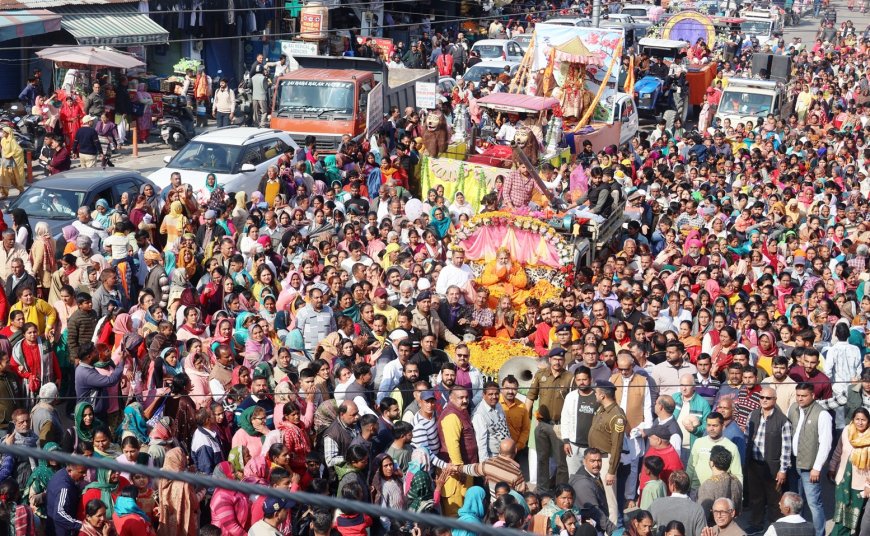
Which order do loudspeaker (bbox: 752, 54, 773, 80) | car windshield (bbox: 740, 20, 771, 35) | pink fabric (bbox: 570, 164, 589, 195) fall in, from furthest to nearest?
car windshield (bbox: 740, 20, 771, 35) → loudspeaker (bbox: 752, 54, 773, 80) → pink fabric (bbox: 570, 164, 589, 195)

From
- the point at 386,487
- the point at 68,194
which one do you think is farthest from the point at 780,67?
the point at 386,487

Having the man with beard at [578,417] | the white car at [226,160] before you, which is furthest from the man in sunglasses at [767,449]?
the white car at [226,160]

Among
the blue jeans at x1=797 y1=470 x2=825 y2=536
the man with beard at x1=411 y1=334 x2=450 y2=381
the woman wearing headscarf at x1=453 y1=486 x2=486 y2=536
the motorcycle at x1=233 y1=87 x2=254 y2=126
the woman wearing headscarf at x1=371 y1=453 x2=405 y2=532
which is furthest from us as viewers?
the motorcycle at x1=233 y1=87 x2=254 y2=126

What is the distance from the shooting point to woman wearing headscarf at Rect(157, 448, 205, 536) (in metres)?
8.57

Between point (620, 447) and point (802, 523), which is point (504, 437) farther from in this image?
point (802, 523)

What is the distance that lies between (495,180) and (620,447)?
8710mm

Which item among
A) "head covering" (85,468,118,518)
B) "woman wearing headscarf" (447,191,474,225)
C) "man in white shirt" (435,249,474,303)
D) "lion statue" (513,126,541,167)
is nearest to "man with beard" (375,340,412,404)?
"man in white shirt" (435,249,474,303)

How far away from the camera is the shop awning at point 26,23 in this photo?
995 inches

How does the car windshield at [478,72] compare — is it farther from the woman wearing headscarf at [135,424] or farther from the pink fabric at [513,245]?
the woman wearing headscarf at [135,424]

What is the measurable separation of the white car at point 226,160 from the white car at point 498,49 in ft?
61.1

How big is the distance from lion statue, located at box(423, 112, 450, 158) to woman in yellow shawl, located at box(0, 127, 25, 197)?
669 centimetres

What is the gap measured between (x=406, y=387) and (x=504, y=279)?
3.77 meters

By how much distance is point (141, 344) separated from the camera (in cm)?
1116

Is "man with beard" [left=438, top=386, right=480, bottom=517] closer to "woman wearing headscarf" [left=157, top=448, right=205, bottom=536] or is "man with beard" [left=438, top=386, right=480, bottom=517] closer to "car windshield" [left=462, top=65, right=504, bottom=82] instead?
"woman wearing headscarf" [left=157, top=448, right=205, bottom=536]
